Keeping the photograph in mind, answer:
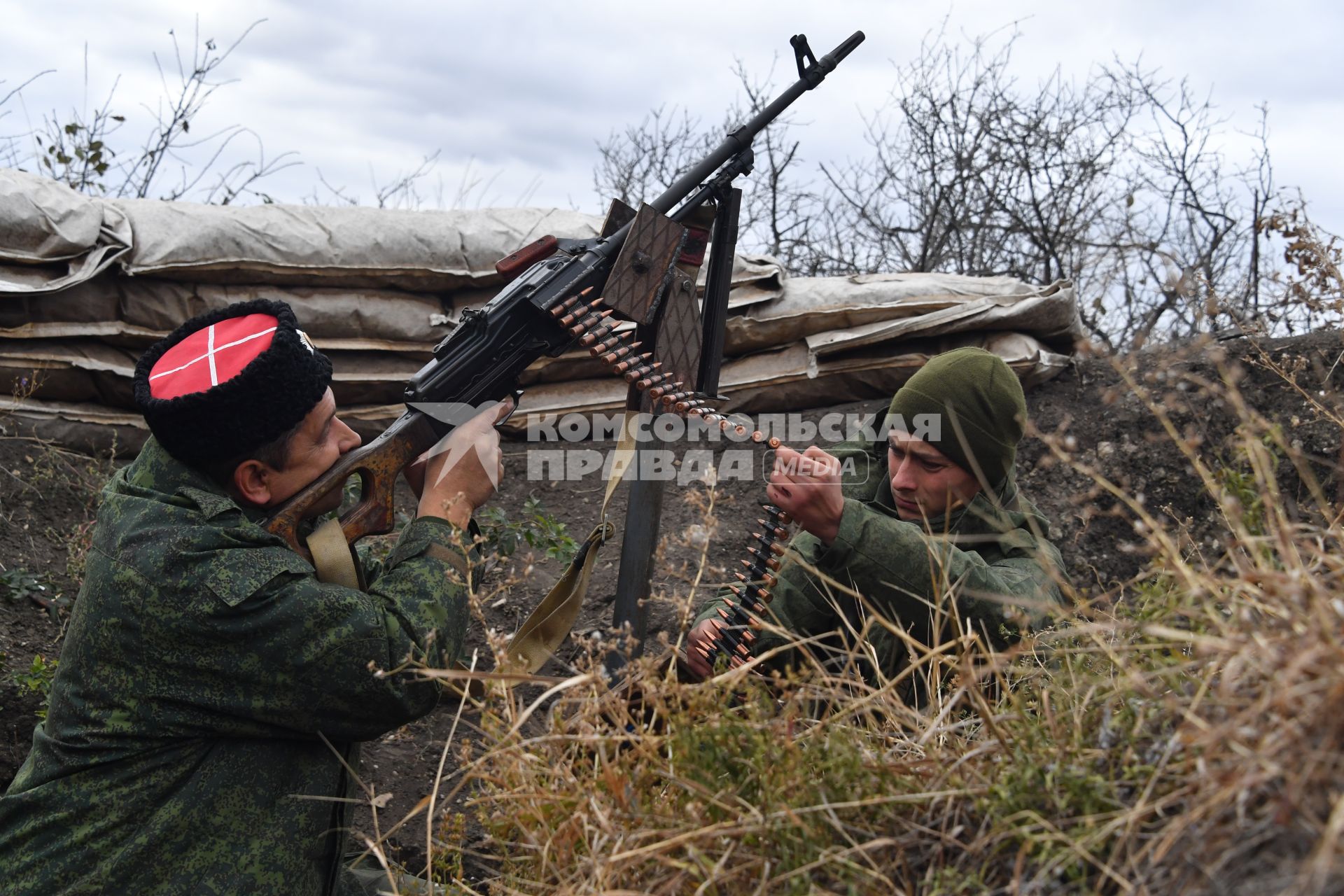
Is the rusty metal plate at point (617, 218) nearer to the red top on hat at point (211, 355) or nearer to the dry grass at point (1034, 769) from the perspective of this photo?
the red top on hat at point (211, 355)

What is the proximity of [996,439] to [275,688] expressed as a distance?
6.83 feet

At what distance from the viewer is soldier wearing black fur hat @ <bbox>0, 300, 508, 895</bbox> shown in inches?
90.3

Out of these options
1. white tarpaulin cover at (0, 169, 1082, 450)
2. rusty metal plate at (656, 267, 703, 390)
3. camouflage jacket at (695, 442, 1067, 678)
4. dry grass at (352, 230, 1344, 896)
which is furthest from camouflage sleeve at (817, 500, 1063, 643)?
white tarpaulin cover at (0, 169, 1082, 450)

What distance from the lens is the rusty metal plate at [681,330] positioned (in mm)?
3490

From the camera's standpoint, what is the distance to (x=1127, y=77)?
26.3 feet

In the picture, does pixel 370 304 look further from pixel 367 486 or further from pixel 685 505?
pixel 367 486

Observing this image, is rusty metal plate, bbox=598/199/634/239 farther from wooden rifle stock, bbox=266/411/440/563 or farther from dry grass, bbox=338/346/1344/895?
dry grass, bbox=338/346/1344/895

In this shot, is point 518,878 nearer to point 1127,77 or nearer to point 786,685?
point 786,685

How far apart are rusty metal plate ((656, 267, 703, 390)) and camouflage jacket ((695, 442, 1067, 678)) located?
0.58m

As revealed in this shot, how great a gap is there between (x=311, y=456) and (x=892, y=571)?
4.71 feet

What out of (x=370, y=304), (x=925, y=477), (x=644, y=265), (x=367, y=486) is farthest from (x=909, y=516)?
(x=370, y=304)

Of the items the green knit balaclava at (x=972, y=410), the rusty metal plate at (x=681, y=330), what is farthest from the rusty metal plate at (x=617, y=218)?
the green knit balaclava at (x=972, y=410)

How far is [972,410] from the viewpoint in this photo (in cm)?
331

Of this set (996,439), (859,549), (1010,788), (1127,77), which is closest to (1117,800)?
(1010,788)
